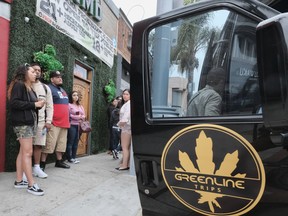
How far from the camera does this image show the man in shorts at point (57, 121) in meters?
5.79

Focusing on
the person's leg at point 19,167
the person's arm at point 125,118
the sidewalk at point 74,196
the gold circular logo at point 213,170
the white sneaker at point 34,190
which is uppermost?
the person's arm at point 125,118

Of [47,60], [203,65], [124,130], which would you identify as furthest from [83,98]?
[203,65]

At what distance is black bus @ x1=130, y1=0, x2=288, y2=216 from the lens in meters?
1.47

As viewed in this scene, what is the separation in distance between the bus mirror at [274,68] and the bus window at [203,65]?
0.36 m

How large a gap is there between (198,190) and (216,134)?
36 centimetres

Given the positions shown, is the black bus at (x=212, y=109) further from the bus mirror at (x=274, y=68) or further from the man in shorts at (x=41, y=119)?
the man in shorts at (x=41, y=119)

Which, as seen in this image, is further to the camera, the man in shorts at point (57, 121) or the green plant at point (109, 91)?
the green plant at point (109, 91)

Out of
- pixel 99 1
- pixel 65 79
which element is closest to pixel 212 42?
pixel 65 79

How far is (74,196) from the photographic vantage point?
463cm

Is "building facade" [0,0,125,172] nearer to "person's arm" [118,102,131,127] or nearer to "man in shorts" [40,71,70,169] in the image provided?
"man in shorts" [40,71,70,169]

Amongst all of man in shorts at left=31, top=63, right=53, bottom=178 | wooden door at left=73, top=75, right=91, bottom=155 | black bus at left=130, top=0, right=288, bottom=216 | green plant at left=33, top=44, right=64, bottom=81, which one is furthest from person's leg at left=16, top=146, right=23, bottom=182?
wooden door at left=73, top=75, right=91, bottom=155

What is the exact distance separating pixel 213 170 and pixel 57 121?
4.57 meters

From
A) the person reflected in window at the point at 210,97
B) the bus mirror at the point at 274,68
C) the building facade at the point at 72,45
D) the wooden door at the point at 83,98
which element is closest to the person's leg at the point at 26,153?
the building facade at the point at 72,45

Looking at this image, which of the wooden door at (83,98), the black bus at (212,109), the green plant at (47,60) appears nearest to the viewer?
the black bus at (212,109)
